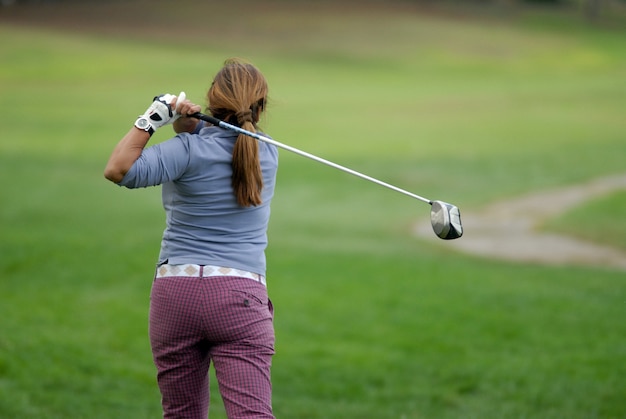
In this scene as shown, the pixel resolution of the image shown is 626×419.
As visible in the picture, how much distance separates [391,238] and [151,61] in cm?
2000

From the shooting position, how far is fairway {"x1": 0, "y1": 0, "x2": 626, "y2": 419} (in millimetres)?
6395

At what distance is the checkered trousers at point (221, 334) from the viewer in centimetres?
337

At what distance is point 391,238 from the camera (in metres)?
13.5

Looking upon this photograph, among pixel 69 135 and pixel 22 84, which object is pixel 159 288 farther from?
pixel 22 84

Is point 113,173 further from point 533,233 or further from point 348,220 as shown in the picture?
point 348,220

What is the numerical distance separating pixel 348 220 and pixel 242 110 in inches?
453

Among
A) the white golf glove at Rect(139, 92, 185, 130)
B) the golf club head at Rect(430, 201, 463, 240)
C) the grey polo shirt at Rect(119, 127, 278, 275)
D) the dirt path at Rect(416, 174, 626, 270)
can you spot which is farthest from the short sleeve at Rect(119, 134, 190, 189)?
the dirt path at Rect(416, 174, 626, 270)

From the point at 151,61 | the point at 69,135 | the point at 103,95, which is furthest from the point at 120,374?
the point at 151,61

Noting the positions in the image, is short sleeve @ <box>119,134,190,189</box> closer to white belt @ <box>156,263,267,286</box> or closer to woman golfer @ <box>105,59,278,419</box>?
woman golfer @ <box>105,59,278,419</box>

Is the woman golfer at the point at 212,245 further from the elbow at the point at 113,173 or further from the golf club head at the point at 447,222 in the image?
the golf club head at the point at 447,222

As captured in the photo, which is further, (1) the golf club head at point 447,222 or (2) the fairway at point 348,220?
(2) the fairway at point 348,220

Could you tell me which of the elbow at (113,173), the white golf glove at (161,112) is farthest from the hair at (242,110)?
the elbow at (113,173)

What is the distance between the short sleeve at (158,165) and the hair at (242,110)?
180 millimetres

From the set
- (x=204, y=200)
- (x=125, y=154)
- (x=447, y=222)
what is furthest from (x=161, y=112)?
(x=447, y=222)
